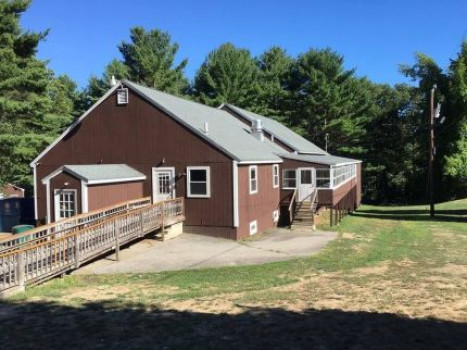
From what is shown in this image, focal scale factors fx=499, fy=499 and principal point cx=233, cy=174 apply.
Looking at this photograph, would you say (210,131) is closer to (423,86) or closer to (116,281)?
(116,281)

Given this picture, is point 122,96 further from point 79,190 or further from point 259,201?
point 259,201

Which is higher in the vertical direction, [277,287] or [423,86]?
[423,86]

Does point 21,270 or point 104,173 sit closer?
point 21,270

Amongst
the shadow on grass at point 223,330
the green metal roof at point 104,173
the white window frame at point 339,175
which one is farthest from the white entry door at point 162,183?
the shadow on grass at point 223,330

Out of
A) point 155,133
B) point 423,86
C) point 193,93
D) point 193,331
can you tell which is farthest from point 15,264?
point 193,93

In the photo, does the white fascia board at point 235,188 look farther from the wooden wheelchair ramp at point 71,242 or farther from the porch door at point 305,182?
the porch door at point 305,182

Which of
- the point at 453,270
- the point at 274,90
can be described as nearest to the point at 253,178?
the point at 453,270

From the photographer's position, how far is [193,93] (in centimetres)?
5350

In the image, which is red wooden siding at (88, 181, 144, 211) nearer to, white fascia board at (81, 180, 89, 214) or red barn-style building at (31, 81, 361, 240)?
red barn-style building at (31, 81, 361, 240)

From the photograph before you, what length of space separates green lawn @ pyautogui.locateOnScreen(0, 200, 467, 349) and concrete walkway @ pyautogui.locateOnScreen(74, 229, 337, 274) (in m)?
0.99

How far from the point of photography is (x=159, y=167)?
21.0 m

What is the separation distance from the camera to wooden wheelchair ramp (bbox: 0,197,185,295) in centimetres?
1118

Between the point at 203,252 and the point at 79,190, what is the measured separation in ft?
16.5

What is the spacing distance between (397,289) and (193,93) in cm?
4526
